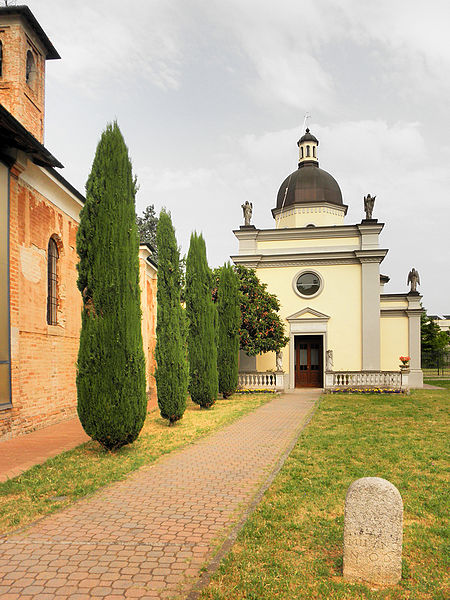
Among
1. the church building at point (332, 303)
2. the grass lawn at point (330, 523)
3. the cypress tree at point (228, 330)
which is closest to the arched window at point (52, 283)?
the grass lawn at point (330, 523)

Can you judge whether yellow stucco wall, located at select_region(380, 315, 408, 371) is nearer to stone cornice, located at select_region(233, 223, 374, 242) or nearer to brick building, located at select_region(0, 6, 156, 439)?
stone cornice, located at select_region(233, 223, 374, 242)

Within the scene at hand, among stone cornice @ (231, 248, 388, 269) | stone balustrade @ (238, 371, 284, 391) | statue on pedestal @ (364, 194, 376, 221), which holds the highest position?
statue on pedestal @ (364, 194, 376, 221)

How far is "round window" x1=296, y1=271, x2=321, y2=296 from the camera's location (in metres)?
25.8

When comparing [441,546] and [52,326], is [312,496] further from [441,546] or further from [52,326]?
[52,326]

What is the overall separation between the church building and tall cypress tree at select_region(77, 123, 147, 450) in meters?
15.8

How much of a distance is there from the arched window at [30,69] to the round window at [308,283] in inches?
649

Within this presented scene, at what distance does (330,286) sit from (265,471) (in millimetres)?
19015

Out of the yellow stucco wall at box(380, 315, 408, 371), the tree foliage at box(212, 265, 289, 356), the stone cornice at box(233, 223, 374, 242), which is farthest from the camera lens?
the yellow stucco wall at box(380, 315, 408, 371)

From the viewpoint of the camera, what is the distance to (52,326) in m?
12.5

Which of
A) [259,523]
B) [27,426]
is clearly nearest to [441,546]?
[259,523]

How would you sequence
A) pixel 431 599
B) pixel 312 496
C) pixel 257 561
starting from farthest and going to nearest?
1. pixel 312 496
2. pixel 257 561
3. pixel 431 599

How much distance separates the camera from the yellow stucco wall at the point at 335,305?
81.9 feet

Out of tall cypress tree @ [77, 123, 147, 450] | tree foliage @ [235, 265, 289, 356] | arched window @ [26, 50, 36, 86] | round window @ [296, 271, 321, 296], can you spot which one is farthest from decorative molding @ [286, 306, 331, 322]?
tall cypress tree @ [77, 123, 147, 450]

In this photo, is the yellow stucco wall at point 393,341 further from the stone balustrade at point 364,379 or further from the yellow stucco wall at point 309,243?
the yellow stucco wall at point 309,243
